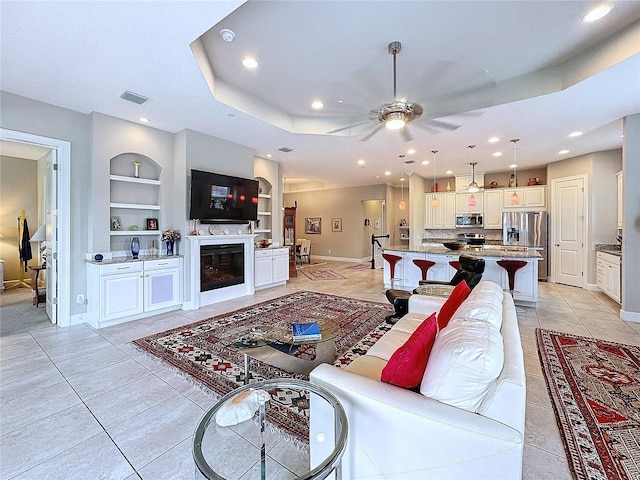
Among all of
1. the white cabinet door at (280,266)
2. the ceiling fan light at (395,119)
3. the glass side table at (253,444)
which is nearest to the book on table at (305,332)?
the glass side table at (253,444)

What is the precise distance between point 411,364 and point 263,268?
17.2ft

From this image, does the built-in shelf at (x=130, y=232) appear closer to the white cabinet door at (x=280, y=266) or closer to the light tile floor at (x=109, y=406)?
the light tile floor at (x=109, y=406)

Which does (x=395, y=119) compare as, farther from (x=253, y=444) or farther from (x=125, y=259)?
(x=125, y=259)

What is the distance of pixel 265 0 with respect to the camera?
2.39 metres


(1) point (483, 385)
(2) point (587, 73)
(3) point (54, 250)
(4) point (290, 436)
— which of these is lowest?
(4) point (290, 436)

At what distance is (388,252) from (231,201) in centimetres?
345

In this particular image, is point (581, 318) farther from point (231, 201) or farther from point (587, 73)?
point (231, 201)

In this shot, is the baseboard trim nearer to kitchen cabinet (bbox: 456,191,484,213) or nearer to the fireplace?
kitchen cabinet (bbox: 456,191,484,213)

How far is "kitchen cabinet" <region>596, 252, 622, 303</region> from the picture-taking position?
4.93 meters

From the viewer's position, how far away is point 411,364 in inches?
55.9

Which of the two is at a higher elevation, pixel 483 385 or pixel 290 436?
pixel 483 385

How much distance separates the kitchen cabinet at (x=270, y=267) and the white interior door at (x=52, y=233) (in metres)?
3.14

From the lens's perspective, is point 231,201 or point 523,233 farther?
point 523,233

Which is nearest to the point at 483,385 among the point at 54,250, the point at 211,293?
the point at 211,293
